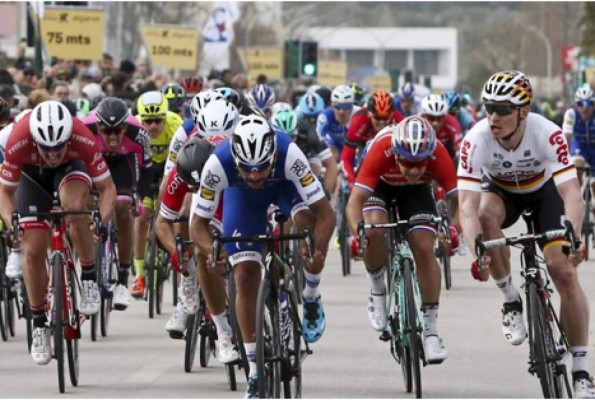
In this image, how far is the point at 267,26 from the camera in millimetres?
112375

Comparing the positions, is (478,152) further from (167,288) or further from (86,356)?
(167,288)

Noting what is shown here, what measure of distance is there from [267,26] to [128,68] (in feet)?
281

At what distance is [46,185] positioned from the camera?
12977 millimetres

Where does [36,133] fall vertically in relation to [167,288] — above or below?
above

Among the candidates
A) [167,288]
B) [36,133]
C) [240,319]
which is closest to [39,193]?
[36,133]

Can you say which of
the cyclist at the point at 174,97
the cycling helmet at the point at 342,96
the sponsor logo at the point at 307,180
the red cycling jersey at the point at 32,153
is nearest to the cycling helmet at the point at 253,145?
the sponsor logo at the point at 307,180

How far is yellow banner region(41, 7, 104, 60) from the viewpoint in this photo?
2798 centimetres

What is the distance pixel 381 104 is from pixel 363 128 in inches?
39.2

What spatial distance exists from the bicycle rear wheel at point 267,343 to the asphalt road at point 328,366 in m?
1.20

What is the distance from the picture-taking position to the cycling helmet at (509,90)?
420 inches

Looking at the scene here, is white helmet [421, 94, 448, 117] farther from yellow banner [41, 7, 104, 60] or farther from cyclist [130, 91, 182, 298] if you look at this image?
yellow banner [41, 7, 104, 60]

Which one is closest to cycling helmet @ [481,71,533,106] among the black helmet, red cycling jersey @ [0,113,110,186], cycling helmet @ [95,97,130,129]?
the black helmet

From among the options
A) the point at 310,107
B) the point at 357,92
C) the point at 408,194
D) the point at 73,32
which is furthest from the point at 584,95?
the point at 408,194

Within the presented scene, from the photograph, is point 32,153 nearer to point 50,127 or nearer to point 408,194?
point 50,127
